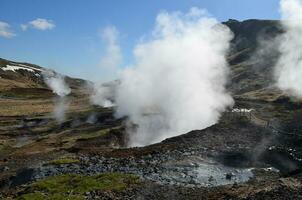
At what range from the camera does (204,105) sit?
82062 millimetres

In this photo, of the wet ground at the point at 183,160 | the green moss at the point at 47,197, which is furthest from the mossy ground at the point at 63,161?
the green moss at the point at 47,197

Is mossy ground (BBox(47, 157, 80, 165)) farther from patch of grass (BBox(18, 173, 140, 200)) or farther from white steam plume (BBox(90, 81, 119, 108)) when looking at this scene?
white steam plume (BBox(90, 81, 119, 108))

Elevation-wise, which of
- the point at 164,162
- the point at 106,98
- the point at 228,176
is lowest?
the point at 228,176

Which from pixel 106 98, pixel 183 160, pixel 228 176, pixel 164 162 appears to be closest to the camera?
pixel 228 176

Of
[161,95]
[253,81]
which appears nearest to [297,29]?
[253,81]

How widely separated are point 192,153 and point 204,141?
521cm

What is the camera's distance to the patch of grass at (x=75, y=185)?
38.9 m

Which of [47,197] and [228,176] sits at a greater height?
[228,176]

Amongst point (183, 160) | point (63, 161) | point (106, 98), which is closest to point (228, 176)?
point (183, 160)

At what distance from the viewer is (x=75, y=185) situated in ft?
138

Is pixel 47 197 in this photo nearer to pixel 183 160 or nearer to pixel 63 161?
pixel 63 161

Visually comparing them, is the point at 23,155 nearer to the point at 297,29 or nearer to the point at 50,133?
the point at 50,133

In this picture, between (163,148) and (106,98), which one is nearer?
(163,148)

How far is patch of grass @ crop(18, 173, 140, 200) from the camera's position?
1533 inches
